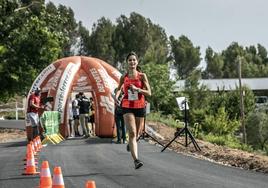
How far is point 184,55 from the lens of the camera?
9831cm

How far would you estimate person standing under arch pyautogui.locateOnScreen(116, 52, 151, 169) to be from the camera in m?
9.95

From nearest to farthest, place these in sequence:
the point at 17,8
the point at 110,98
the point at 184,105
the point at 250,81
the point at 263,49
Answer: the point at 184,105 < the point at 110,98 < the point at 17,8 < the point at 250,81 < the point at 263,49

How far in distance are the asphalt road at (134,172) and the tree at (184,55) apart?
279 feet

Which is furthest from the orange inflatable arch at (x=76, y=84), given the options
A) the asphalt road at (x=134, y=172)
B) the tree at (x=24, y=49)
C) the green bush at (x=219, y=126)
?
the green bush at (x=219, y=126)

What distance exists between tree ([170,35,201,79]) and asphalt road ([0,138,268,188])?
8493cm

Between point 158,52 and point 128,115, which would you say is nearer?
point 128,115

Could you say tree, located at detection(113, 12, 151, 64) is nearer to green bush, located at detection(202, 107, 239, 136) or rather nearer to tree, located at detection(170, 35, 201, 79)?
tree, located at detection(170, 35, 201, 79)

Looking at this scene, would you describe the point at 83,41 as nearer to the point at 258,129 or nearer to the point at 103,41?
the point at 103,41

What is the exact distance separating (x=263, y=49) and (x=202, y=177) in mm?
115376

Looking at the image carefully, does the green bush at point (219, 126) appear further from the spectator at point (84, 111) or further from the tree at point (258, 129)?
the spectator at point (84, 111)

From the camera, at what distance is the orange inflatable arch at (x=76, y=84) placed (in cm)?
2238

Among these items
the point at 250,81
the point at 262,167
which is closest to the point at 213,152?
the point at 262,167

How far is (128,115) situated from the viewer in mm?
10047

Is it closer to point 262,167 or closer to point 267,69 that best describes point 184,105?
point 262,167
